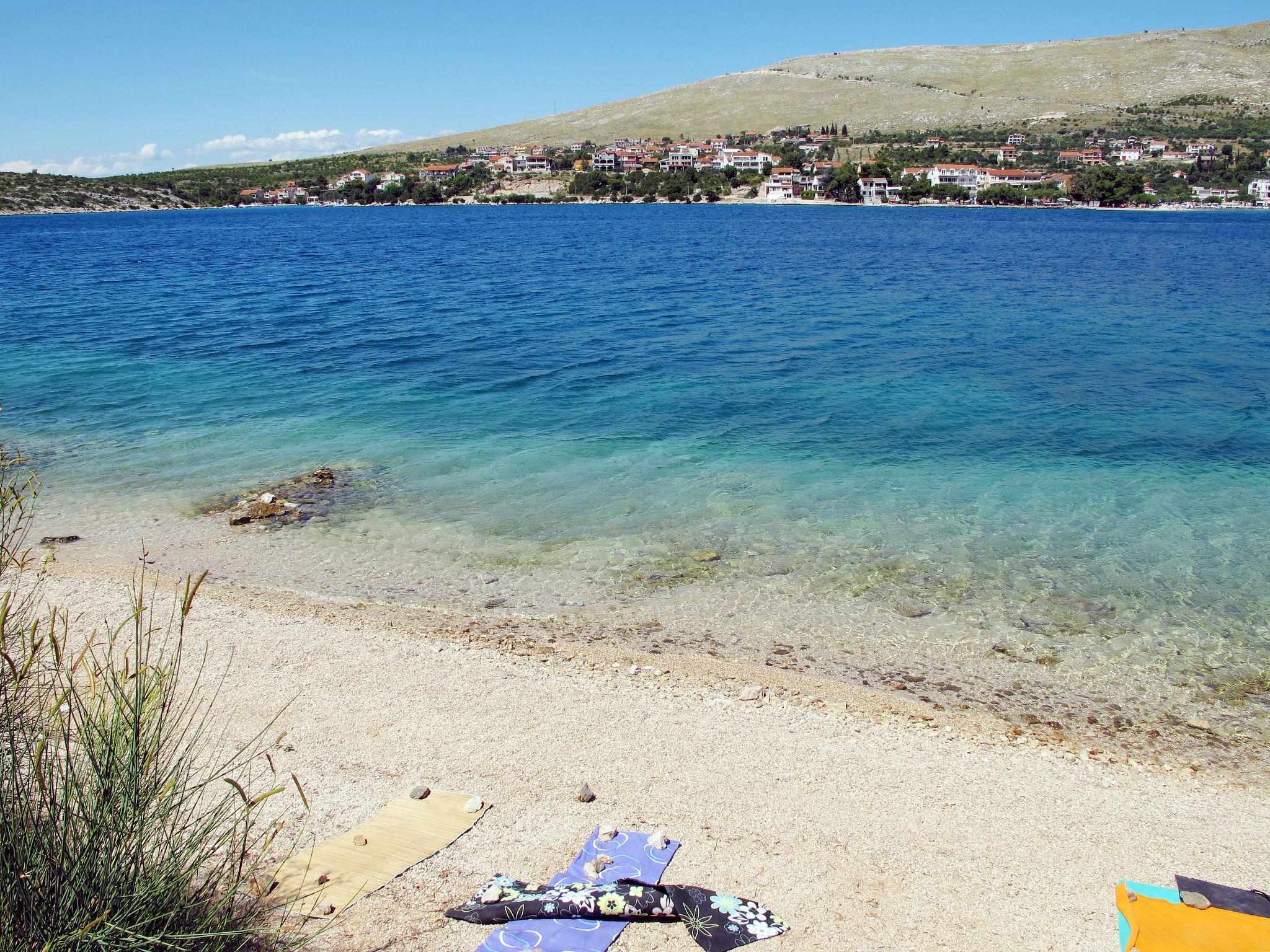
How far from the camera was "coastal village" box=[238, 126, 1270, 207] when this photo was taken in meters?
136

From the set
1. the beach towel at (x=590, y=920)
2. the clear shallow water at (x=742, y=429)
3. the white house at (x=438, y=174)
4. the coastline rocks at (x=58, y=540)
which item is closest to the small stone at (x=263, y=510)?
the clear shallow water at (x=742, y=429)

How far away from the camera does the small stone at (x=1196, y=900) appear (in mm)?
5570

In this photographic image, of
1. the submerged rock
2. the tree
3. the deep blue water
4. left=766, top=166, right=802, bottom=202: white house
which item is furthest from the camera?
left=766, top=166, right=802, bottom=202: white house

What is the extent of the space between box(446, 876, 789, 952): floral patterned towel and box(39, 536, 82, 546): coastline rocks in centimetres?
1028

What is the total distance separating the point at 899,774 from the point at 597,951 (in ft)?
10.8

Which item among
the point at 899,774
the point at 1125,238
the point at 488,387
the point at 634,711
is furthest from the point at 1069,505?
the point at 1125,238

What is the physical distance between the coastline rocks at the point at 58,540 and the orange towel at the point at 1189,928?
13978 mm

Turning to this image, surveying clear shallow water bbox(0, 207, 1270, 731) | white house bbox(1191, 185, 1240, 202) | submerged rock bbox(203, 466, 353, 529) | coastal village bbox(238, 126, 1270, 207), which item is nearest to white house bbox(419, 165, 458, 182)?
coastal village bbox(238, 126, 1270, 207)

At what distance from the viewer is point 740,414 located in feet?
64.0

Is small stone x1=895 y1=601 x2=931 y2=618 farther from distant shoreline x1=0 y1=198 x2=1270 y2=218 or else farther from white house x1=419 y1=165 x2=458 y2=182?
white house x1=419 y1=165 x2=458 y2=182

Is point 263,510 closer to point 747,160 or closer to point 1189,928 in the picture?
point 1189,928

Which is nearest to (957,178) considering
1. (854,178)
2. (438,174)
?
(854,178)

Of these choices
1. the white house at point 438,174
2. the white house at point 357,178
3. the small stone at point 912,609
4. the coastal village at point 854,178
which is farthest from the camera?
the white house at point 438,174

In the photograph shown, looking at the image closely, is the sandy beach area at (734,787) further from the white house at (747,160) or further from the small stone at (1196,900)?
the white house at (747,160)
